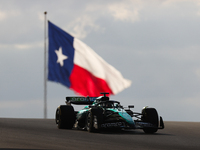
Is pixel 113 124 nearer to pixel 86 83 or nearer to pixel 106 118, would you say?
pixel 106 118

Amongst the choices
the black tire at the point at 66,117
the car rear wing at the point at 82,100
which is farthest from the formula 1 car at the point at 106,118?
the car rear wing at the point at 82,100

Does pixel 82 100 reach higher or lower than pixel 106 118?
higher

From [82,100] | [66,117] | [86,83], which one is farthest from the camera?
[86,83]

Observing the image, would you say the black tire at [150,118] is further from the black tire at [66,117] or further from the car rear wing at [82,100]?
the car rear wing at [82,100]

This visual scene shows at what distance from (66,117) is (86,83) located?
9.13 m

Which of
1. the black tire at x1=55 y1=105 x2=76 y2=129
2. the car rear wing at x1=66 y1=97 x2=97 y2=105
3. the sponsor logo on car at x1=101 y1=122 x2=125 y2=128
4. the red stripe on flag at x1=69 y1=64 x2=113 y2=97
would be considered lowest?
the sponsor logo on car at x1=101 y1=122 x2=125 y2=128

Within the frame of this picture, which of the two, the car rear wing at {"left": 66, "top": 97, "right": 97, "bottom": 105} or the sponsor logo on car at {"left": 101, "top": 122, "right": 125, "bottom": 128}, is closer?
the sponsor logo on car at {"left": 101, "top": 122, "right": 125, "bottom": 128}

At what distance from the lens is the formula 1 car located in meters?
17.7

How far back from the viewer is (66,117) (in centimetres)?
2005

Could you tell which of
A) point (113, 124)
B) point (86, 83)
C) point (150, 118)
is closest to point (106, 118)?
point (113, 124)

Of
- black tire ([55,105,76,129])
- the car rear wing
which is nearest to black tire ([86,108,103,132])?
black tire ([55,105,76,129])

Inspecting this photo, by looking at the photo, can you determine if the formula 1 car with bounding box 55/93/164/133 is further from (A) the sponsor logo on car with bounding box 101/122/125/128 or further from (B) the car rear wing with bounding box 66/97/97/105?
(B) the car rear wing with bounding box 66/97/97/105

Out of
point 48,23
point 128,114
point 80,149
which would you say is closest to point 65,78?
point 48,23

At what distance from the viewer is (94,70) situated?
29938 millimetres
